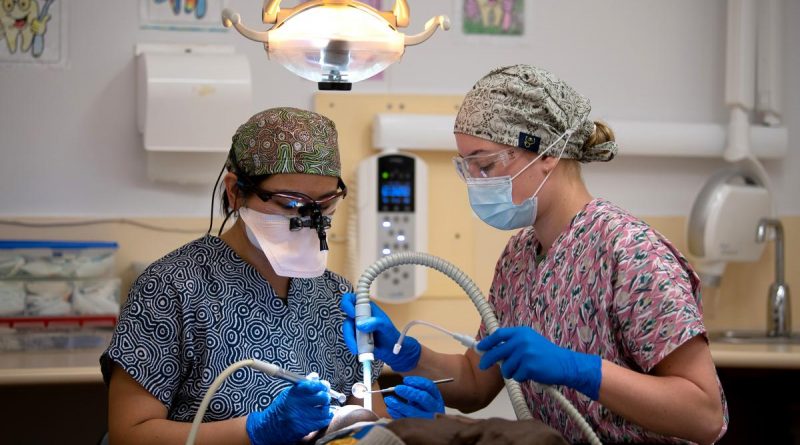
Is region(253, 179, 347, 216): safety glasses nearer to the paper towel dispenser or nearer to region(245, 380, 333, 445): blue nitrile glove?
region(245, 380, 333, 445): blue nitrile glove

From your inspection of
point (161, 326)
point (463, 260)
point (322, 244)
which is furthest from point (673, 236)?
point (161, 326)

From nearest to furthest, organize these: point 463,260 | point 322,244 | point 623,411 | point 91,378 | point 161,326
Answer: point 623,411
point 161,326
point 322,244
point 91,378
point 463,260

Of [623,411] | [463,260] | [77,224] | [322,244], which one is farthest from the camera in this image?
[463,260]

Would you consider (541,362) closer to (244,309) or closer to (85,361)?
(244,309)

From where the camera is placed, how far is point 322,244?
1973 mm

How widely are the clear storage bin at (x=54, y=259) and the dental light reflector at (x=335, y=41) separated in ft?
4.78

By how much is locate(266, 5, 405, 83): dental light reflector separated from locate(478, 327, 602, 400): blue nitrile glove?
0.54 metres

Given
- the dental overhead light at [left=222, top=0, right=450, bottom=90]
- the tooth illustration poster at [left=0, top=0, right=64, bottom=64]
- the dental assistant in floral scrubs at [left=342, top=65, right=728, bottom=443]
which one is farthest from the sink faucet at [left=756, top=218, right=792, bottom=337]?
the tooth illustration poster at [left=0, top=0, right=64, bottom=64]

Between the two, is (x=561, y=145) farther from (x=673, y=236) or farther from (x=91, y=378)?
(x=673, y=236)

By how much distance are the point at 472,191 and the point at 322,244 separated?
13.0 inches

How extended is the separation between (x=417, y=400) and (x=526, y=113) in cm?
59

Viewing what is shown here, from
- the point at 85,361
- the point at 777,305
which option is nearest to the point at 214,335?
the point at 85,361

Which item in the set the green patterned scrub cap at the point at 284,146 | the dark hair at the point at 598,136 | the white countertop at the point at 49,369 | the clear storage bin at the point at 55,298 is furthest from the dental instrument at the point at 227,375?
the clear storage bin at the point at 55,298

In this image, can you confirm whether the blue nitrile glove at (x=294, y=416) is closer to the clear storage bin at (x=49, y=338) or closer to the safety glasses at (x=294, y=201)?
the safety glasses at (x=294, y=201)
